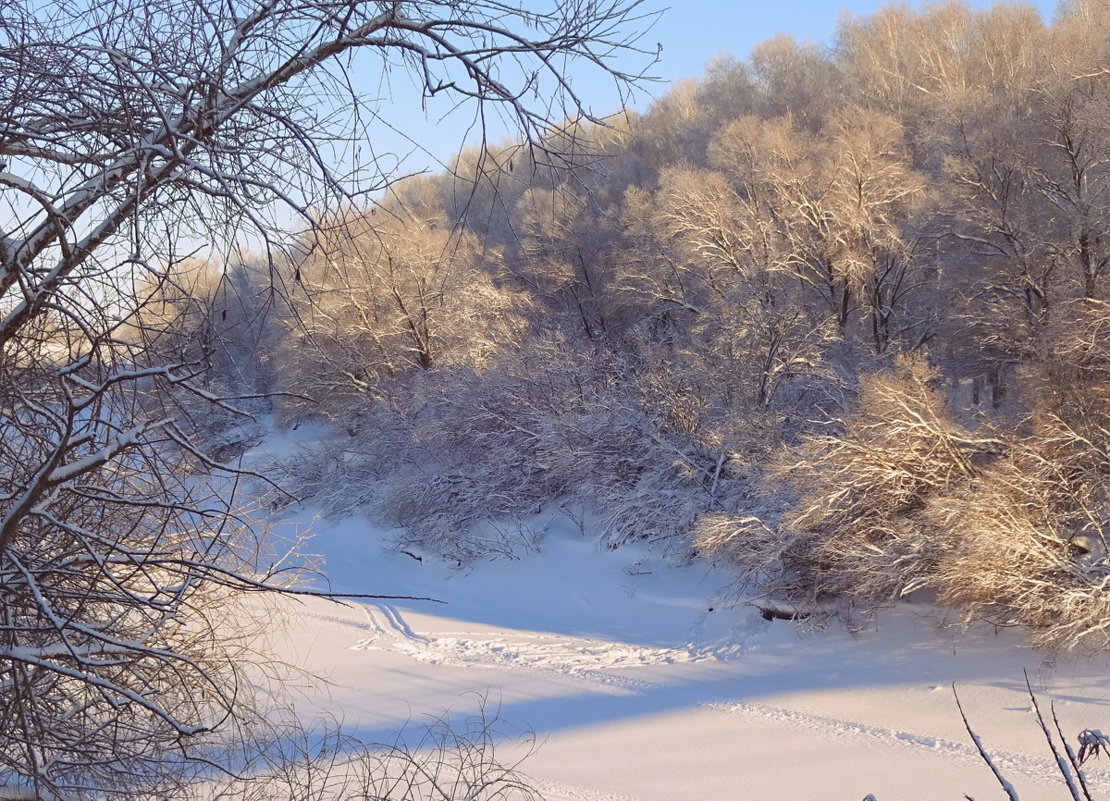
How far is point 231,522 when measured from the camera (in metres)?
4.48

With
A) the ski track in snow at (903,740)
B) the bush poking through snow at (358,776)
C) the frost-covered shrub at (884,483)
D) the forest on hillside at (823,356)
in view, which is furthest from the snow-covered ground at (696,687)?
the bush poking through snow at (358,776)

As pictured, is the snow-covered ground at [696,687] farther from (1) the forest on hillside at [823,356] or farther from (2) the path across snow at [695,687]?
(1) the forest on hillside at [823,356]

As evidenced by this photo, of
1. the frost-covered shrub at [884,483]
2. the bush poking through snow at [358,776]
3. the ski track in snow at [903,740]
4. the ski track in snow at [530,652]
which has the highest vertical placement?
the bush poking through snow at [358,776]

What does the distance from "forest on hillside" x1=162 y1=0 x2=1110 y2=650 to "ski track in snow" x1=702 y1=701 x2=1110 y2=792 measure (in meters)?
2.01

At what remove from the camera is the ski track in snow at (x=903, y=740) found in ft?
29.3

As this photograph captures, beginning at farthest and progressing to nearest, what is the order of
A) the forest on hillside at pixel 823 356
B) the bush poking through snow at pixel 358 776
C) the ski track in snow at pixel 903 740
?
the forest on hillside at pixel 823 356, the ski track in snow at pixel 903 740, the bush poking through snow at pixel 358 776

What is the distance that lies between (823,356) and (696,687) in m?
7.88

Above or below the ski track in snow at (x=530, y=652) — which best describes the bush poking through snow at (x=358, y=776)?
above

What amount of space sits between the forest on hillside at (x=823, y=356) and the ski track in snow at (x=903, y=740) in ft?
6.59

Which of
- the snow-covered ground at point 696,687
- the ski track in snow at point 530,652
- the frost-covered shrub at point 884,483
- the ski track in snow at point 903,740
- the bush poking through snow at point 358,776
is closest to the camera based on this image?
the bush poking through snow at point 358,776

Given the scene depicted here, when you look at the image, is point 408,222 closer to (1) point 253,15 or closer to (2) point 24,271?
(1) point 253,15

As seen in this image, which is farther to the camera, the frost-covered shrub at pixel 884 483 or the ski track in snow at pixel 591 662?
the frost-covered shrub at pixel 884 483

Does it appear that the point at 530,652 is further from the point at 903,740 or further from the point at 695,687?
the point at 903,740

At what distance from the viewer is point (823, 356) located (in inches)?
694
